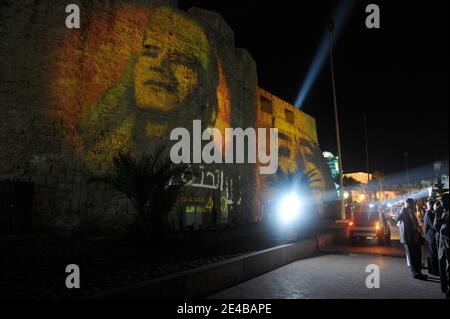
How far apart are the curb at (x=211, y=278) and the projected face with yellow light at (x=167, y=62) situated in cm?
1121

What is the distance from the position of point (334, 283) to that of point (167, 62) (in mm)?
14947

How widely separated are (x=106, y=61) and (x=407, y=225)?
558 inches

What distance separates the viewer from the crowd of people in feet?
19.6

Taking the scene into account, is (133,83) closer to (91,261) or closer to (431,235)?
(91,261)

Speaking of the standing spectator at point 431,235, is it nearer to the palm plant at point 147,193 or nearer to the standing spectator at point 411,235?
the standing spectator at point 411,235

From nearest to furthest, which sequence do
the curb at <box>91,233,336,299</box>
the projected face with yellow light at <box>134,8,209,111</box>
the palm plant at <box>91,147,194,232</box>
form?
1. the curb at <box>91,233,336,299</box>
2. the palm plant at <box>91,147,194,232</box>
3. the projected face with yellow light at <box>134,8,209,111</box>

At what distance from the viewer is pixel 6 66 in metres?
13.4

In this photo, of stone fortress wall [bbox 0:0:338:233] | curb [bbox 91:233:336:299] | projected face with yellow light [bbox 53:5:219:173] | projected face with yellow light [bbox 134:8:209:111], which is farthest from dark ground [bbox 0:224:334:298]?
projected face with yellow light [bbox 134:8:209:111]

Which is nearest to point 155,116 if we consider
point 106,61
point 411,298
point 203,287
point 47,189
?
point 106,61

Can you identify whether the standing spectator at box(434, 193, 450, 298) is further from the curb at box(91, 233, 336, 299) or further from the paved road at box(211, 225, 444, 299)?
the curb at box(91, 233, 336, 299)

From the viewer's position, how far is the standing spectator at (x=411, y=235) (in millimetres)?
7594

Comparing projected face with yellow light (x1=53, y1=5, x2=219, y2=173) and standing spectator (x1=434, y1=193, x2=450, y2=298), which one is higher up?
projected face with yellow light (x1=53, y1=5, x2=219, y2=173)
